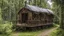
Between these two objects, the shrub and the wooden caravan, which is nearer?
the shrub

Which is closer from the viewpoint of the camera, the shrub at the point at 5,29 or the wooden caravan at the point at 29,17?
the shrub at the point at 5,29

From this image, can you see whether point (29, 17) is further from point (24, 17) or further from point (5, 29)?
point (5, 29)

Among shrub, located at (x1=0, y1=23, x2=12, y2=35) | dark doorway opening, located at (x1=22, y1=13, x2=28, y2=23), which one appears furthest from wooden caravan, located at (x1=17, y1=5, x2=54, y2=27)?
shrub, located at (x1=0, y1=23, x2=12, y2=35)

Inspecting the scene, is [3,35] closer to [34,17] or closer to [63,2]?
[63,2]

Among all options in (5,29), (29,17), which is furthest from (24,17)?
(5,29)

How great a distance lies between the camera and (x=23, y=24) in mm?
27938

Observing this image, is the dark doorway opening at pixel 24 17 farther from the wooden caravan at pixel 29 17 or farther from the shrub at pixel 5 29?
the shrub at pixel 5 29

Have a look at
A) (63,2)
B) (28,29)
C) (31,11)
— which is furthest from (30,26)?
(63,2)

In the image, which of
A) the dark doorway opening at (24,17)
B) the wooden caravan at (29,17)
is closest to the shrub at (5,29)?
the wooden caravan at (29,17)

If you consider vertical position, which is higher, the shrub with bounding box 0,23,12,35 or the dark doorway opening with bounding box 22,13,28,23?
the shrub with bounding box 0,23,12,35

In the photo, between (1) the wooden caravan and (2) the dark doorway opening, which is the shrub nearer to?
(1) the wooden caravan

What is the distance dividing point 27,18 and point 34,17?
4.33 feet

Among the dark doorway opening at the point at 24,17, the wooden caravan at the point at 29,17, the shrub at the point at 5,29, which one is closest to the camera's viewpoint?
the shrub at the point at 5,29

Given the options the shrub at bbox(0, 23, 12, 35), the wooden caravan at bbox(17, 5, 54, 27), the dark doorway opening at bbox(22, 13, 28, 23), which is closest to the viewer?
the shrub at bbox(0, 23, 12, 35)
